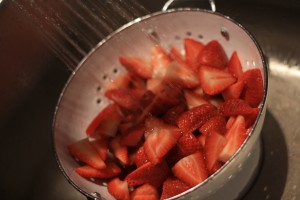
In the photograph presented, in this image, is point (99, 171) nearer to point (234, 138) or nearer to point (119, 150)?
point (119, 150)

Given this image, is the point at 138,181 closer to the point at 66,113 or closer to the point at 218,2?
the point at 66,113

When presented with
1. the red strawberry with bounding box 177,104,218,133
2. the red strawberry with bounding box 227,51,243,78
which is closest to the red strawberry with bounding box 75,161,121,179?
the red strawberry with bounding box 177,104,218,133

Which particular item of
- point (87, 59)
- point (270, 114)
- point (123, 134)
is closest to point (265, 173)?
point (270, 114)

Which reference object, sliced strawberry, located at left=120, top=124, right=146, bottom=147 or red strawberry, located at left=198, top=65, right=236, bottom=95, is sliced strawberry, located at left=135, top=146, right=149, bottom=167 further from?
red strawberry, located at left=198, top=65, right=236, bottom=95

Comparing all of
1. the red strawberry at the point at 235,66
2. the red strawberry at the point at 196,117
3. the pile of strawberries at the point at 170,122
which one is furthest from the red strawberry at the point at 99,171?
the red strawberry at the point at 235,66

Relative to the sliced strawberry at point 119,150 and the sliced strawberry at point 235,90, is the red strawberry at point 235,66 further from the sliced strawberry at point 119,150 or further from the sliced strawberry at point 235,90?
the sliced strawberry at point 119,150

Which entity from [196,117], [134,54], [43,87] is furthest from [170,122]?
[43,87]
